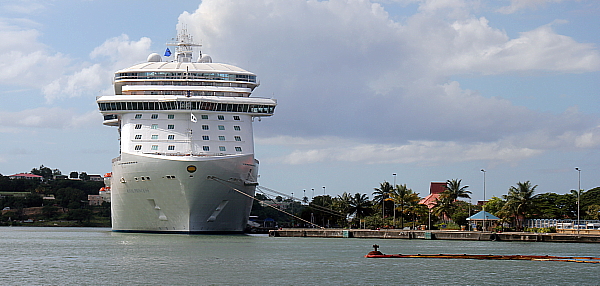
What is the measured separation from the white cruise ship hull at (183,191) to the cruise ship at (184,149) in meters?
0.08

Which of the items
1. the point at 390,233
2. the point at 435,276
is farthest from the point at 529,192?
the point at 435,276

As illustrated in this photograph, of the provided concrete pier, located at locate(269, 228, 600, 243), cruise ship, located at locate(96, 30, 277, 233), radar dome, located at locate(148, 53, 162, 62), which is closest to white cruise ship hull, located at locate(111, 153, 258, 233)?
cruise ship, located at locate(96, 30, 277, 233)

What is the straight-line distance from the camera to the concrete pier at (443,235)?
69688mm

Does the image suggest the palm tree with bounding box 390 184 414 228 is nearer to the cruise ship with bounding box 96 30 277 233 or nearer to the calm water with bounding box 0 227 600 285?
the cruise ship with bounding box 96 30 277 233

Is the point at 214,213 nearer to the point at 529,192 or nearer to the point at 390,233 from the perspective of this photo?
the point at 390,233

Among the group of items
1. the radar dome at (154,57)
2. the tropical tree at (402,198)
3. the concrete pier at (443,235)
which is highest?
the radar dome at (154,57)

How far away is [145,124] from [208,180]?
826cm

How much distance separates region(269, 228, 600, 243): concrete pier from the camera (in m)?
69.7

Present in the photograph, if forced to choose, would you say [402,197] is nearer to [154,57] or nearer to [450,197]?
[450,197]

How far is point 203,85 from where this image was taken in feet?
244

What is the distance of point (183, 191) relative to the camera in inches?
2547

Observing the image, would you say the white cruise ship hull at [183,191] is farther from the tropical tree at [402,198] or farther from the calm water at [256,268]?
the tropical tree at [402,198]

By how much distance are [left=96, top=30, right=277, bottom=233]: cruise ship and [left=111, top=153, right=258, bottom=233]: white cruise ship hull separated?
78mm

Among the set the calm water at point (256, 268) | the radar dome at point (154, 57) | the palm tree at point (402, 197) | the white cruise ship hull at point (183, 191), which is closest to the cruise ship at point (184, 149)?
the white cruise ship hull at point (183, 191)
